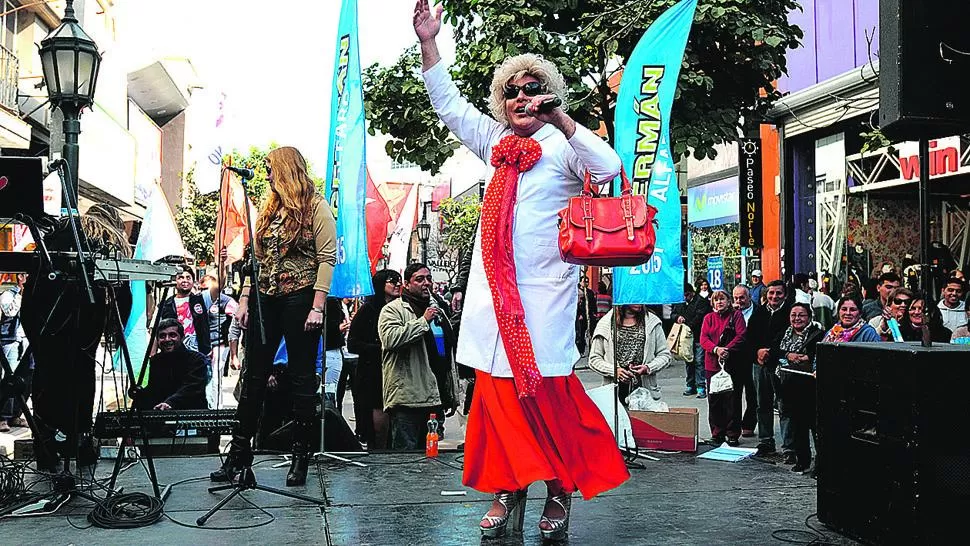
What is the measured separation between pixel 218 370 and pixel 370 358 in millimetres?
3859

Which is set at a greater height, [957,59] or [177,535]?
[957,59]

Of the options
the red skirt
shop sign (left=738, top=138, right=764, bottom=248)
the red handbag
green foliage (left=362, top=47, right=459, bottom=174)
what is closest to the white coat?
the red skirt

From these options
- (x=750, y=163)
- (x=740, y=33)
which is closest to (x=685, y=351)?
(x=740, y=33)

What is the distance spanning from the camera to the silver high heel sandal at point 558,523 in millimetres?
4254

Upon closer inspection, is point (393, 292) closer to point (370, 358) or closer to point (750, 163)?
point (370, 358)

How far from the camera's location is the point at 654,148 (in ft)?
25.5

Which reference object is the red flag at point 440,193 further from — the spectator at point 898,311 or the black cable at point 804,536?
the black cable at point 804,536

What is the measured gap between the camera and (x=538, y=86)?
449 cm

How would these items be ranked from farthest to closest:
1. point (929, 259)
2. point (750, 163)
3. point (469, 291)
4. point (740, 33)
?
point (750, 163), point (740, 33), point (469, 291), point (929, 259)

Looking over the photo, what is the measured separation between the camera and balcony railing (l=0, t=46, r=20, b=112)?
59.8 feet

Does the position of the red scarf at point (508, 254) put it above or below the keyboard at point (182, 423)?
above

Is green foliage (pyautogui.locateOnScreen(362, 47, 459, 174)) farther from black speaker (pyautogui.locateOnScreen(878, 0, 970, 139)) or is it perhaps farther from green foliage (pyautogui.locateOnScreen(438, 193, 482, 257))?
green foliage (pyautogui.locateOnScreen(438, 193, 482, 257))

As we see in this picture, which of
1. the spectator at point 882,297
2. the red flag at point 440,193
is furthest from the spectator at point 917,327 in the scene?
the red flag at point 440,193

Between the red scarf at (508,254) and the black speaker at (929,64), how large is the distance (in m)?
1.60
